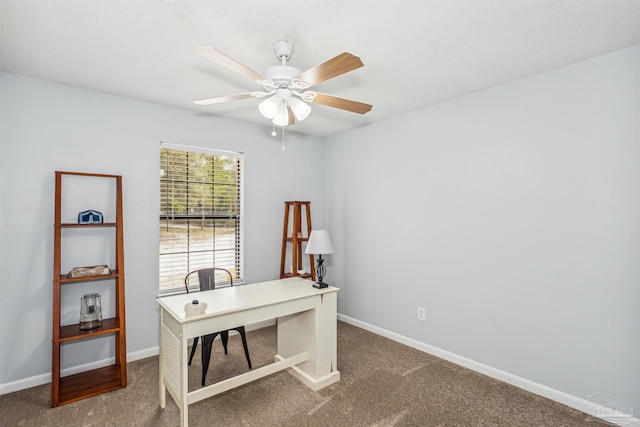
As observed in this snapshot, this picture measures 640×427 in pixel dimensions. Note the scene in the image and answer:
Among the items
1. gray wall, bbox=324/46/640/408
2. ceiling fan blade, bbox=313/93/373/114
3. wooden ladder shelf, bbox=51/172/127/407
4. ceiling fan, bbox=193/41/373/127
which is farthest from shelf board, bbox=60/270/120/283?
gray wall, bbox=324/46/640/408

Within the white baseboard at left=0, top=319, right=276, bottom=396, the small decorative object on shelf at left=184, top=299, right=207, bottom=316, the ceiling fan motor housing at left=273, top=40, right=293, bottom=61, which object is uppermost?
the ceiling fan motor housing at left=273, top=40, right=293, bottom=61

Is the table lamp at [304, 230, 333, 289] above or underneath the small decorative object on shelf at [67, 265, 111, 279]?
above

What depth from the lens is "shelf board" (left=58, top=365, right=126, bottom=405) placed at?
2.40m

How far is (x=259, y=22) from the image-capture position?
183cm

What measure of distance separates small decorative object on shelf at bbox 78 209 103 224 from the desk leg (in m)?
1.90

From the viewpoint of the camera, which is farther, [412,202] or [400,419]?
[412,202]

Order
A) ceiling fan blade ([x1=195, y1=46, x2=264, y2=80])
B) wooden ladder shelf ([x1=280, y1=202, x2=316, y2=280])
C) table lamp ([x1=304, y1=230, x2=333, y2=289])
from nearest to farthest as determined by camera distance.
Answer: ceiling fan blade ([x1=195, y1=46, x2=264, y2=80]), table lamp ([x1=304, y1=230, x2=333, y2=289]), wooden ladder shelf ([x1=280, y1=202, x2=316, y2=280])

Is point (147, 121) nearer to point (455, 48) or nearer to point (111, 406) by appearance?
point (111, 406)

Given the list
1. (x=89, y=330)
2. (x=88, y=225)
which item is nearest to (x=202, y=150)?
(x=88, y=225)

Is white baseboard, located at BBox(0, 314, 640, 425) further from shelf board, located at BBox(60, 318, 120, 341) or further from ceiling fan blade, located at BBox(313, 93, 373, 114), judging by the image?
ceiling fan blade, located at BBox(313, 93, 373, 114)

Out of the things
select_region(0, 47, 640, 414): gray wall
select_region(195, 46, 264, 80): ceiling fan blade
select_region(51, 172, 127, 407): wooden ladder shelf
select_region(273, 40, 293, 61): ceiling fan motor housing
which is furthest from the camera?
select_region(51, 172, 127, 407): wooden ladder shelf

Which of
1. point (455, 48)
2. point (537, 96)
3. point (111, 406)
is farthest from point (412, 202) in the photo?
point (111, 406)

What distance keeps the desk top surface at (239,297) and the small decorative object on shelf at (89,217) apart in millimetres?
929

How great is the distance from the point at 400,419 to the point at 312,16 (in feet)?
8.62
